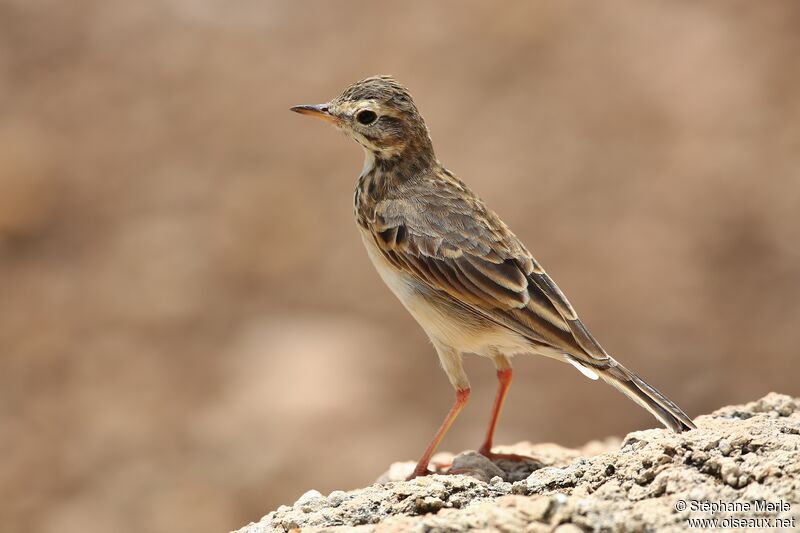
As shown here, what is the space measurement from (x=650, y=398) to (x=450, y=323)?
4.16 feet

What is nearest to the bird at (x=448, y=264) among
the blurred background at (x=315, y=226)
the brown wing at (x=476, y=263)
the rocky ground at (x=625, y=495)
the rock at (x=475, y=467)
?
the brown wing at (x=476, y=263)

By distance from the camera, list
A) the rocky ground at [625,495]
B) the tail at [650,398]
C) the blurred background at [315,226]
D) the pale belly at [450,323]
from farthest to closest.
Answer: the blurred background at [315,226] < the pale belly at [450,323] < the tail at [650,398] < the rocky ground at [625,495]

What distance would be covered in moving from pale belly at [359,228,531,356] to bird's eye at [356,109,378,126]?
84 cm

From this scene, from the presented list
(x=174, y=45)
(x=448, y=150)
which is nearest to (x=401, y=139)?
(x=448, y=150)

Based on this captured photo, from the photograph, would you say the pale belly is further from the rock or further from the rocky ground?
the rocky ground

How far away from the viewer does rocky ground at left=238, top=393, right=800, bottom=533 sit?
402cm

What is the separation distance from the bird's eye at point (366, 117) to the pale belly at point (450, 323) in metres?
0.84

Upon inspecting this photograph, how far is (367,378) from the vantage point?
13.4 m

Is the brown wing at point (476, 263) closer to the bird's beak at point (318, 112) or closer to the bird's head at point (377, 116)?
the bird's head at point (377, 116)

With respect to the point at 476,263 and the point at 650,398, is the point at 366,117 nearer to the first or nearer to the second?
the point at 476,263

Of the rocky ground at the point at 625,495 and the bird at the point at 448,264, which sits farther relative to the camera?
the bird at the point at 448,264

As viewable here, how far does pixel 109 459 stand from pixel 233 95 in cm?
789

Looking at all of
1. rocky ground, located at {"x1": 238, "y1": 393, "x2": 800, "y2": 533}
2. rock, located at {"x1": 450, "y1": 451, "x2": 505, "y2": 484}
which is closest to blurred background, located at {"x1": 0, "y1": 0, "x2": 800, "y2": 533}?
rock, located at {"x1": 450, "y1": 451, "x2": 505, "y2": 484}

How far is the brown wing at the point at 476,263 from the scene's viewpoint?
586 centimetres
